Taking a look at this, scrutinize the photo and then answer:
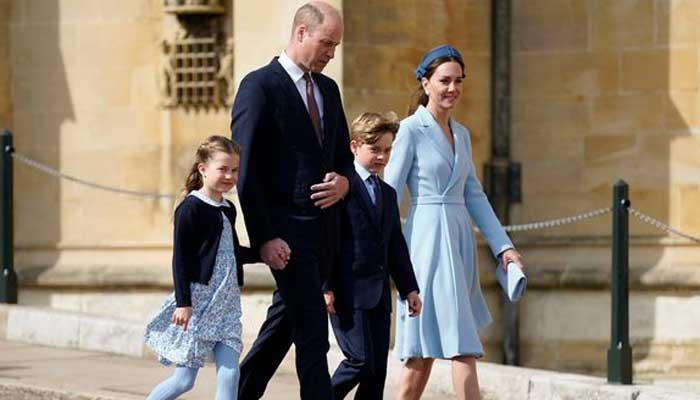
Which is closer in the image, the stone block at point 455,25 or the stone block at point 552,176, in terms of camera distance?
the stone block at point 455,25

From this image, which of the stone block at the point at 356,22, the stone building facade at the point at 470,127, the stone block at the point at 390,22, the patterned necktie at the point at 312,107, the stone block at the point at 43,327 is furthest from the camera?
the stone building facade at the point at 470,127

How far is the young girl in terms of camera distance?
860 centimetres

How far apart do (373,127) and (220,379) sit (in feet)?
3.83

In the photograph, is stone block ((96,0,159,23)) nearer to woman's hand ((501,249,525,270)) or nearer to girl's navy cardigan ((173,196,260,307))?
woman's hand ((501,249,525,270))

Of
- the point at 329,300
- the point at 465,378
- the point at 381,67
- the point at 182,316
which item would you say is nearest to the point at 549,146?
the point at 381,67

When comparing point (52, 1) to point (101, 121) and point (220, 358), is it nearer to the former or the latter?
point (101, 121)

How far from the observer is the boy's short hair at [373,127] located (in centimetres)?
891

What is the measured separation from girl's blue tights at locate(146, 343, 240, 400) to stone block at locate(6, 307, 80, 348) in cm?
379

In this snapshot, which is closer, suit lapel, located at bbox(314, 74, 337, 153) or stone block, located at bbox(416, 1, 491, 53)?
suit lapel, located at bbox(314, 74, 337, 153)

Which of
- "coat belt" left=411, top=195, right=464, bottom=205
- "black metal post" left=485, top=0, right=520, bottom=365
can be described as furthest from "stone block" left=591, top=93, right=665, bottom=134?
"coat belt" left=411, top=195, right=464, bottom=205

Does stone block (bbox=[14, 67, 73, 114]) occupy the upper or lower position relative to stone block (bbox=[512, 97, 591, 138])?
upper

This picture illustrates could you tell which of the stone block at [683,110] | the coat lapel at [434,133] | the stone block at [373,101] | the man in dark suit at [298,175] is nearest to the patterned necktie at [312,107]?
the man in dark suit at [298,175]

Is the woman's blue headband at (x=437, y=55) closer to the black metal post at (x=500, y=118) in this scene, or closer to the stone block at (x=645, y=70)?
the black metal post at (x=500, y=118)

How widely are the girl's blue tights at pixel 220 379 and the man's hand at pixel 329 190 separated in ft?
2.57
